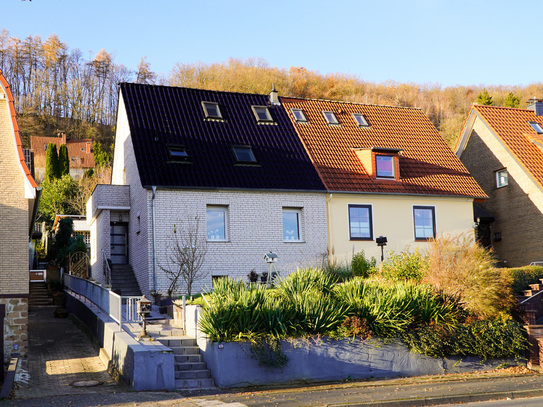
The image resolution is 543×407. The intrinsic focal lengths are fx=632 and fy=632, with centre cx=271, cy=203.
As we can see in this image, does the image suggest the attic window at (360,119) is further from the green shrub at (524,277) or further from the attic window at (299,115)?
the green shrub at (524,277)

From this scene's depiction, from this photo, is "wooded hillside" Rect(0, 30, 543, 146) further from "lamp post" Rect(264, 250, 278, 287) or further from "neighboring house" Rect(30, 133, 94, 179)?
"lamp post" Rect(264, 250, 278, 287)

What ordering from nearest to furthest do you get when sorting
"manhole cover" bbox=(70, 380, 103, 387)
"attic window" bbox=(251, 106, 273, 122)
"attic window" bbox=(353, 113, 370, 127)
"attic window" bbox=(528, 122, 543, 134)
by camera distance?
"manhole cover" bbox=(70, 380, 103, 387) < "attic window" bbox=(251, 106, 273, 122) < "attic window" bbox=(353, 113, 370, 127) < "attic window" bbox=(528, 122, 543, 134)

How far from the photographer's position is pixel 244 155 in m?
24.8

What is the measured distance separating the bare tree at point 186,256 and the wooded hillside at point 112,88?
3911cm

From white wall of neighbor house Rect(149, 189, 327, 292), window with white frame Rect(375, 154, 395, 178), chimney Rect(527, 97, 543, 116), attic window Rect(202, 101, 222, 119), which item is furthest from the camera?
chimney Rect(527, 97, 543, 116)

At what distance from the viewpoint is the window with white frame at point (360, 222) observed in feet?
82.2

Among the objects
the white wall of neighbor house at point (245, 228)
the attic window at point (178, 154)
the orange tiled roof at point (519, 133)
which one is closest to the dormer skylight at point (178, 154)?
the attic window at point (178, 154)

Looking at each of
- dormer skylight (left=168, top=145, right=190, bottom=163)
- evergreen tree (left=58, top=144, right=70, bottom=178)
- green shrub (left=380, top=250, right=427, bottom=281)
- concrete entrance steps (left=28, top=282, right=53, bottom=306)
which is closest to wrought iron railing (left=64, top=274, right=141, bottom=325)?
concrete entrance steps (left=28, top=282, right=53, bottom=306)

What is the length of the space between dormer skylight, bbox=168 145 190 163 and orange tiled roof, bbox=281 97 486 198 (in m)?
5.36

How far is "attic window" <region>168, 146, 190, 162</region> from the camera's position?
76.2 feet

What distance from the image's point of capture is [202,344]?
1530cm

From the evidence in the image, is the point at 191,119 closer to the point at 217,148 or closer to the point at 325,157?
the point at 217,148

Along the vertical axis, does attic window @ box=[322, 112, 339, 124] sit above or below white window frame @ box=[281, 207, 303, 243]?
above

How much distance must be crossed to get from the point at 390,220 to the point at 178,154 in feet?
29.3
